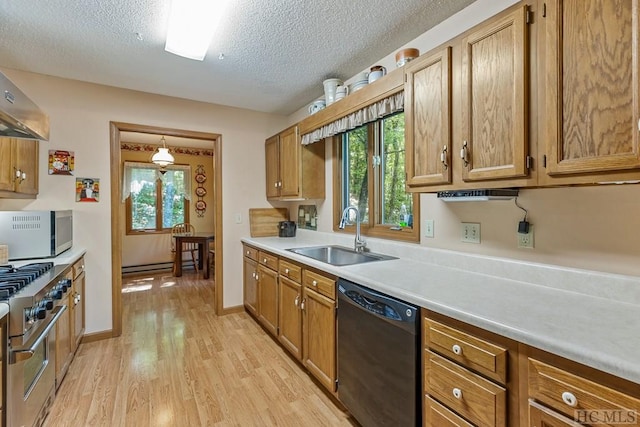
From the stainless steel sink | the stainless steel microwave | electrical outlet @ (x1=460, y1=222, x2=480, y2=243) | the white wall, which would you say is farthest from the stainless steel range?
electrical outlet @ (x1=460, y1=222, x2=480, y2=243)

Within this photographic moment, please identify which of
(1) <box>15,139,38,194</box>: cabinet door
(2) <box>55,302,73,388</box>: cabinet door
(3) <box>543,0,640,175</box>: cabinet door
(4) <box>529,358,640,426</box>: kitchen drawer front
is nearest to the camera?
(4) <box>529,358,640,426</box>: kitchen drawer front

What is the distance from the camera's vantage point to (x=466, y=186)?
4.62 feet

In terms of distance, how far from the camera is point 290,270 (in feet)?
7.67

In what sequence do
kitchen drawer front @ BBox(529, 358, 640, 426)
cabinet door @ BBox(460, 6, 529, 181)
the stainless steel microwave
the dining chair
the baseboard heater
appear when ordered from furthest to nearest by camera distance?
the dining chair < the baseboard heater < the stainless steel microwave < cabinet door @ BBox(460, 6, 529, 181) < kitchen drawer front @ BBox(529, 358, 640, 426)

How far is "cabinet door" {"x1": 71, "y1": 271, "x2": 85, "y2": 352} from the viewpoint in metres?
2.26

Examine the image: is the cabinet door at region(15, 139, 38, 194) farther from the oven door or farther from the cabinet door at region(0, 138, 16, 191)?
the oven door

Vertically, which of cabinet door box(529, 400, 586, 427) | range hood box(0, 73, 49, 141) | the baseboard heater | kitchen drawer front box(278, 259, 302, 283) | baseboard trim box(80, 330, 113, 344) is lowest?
baseboard trim box(80, 330, 113, 344)

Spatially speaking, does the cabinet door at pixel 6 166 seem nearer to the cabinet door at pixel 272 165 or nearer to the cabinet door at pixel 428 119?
the cabinet door at pixel 272 165

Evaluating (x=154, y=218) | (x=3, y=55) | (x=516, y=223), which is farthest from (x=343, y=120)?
(x=154, y=218)

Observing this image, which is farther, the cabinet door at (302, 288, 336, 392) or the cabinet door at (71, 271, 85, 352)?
the cabinet door at (71, 271, 85, 352)

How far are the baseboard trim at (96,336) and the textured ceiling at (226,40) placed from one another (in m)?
2.33

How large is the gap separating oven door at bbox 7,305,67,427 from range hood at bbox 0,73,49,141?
96 centimetres

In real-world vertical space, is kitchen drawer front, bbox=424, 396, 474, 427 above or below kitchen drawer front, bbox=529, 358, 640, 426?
below

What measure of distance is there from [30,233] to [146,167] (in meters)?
3.96
